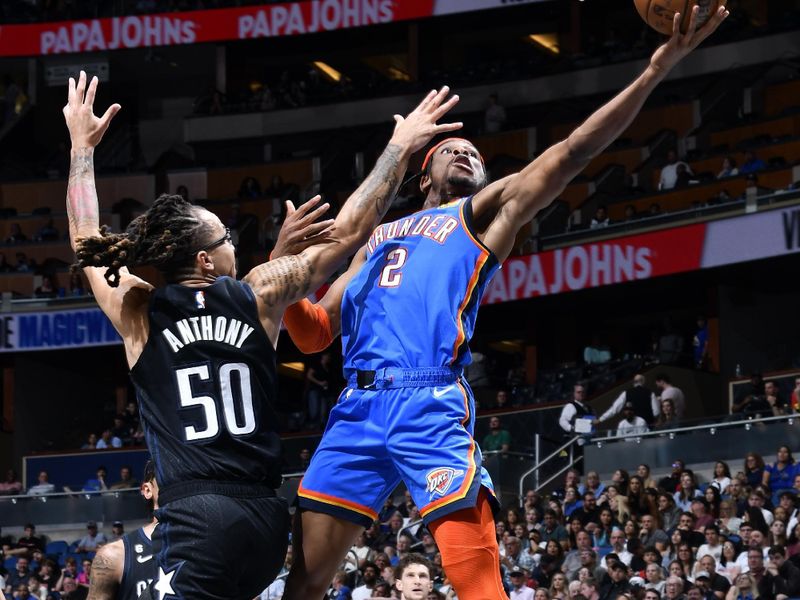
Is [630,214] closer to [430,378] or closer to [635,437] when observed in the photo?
[635,437]

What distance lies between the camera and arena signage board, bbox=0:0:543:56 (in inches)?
1123

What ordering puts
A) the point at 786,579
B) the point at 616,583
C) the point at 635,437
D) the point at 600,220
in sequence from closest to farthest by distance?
the point at 786,579 → the point at 616,583 → the point at 635,437 → the point at 600,220

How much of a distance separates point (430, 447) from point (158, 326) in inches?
44.1

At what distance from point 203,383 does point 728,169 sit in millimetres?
19602

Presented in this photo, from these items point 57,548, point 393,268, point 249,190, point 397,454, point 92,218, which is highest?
point 249,190

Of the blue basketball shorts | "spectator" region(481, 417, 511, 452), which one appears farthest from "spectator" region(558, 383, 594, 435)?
the blue basketball shorts

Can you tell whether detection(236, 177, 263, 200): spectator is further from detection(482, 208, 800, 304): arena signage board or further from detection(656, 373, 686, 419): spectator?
detection(656, 373, 686, 419): spectator

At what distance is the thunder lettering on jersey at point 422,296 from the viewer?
16.9 feet

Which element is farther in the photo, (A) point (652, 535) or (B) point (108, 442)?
(B) point (108, 442)

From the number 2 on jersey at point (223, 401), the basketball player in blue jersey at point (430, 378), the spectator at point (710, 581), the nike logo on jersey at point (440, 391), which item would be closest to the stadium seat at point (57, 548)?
the spectator at point (710, 581)

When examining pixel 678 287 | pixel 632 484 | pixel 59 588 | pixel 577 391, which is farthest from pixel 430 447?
pixel 678 287

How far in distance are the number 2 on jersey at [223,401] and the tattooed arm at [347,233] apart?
0.23 meters

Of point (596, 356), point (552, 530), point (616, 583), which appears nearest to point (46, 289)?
point (596, 356)

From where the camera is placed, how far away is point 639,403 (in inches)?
715
